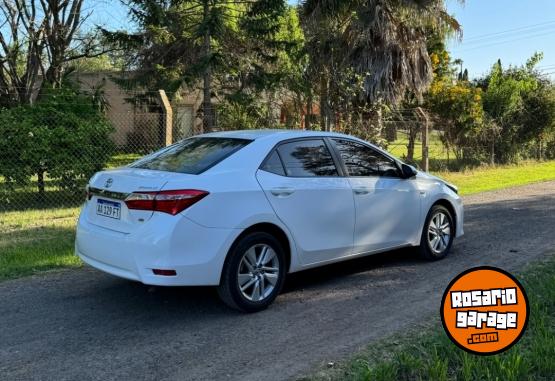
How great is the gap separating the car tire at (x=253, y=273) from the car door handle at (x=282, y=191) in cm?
37

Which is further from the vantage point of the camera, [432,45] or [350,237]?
[432,45]

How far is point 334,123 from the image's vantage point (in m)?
14.6

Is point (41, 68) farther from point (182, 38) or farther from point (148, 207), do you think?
point (148, 207)

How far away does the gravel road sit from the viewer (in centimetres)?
400

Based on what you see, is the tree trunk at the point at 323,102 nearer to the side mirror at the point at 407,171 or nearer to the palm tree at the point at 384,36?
the palm tree at the point at 384,36

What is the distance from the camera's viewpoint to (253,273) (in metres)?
5.04

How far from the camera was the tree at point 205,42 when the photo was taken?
12898 mm

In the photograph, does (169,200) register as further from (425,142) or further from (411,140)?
(411,140)

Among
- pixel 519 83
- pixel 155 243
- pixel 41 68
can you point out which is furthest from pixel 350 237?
pixel 519 83

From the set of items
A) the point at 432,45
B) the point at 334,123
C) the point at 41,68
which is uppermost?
the point at 432,45

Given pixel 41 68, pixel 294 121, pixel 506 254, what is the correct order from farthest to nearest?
pixel 41 68, pixel 294 121, pixel 506 254

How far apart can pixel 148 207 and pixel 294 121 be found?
33.0 ft

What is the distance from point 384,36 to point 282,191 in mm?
11518

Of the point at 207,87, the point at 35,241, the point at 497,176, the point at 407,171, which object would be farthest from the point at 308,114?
the point at 35,241
